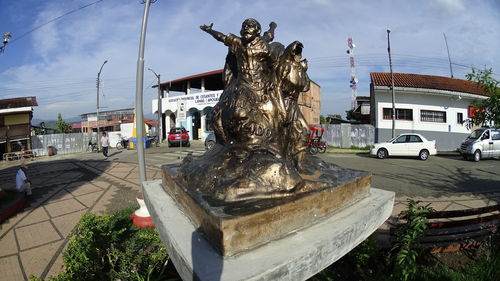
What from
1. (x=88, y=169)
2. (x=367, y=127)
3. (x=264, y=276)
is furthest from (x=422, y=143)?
(x=88, y=169)

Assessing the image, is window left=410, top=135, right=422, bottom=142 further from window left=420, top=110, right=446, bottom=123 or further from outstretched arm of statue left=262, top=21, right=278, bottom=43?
Result: outstretched arm of statue left=262, top=21, right=278, bottom=43

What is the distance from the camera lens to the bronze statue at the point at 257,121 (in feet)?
7.32

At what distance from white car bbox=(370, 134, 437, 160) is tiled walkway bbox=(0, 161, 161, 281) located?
9674 mm

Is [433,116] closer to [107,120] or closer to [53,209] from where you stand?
[53,209]

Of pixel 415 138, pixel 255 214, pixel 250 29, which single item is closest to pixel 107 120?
pixel 415 138

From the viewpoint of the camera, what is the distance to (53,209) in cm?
523

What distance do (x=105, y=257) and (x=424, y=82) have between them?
18.7m

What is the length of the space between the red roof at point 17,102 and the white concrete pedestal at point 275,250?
53.6 feet

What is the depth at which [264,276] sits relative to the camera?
1.43 m

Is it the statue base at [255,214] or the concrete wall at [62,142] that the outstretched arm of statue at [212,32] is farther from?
the concrete wall at [62,142]

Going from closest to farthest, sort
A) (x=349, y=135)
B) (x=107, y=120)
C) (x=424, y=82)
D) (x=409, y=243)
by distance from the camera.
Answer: (x=409, y=243)
(x=424, y=82)
(x=349, y=135)
(x=107, y=120)

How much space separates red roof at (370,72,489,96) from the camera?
1569 cm

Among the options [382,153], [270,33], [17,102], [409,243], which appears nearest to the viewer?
[409,243]

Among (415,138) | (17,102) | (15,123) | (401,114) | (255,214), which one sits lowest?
(255,214)
